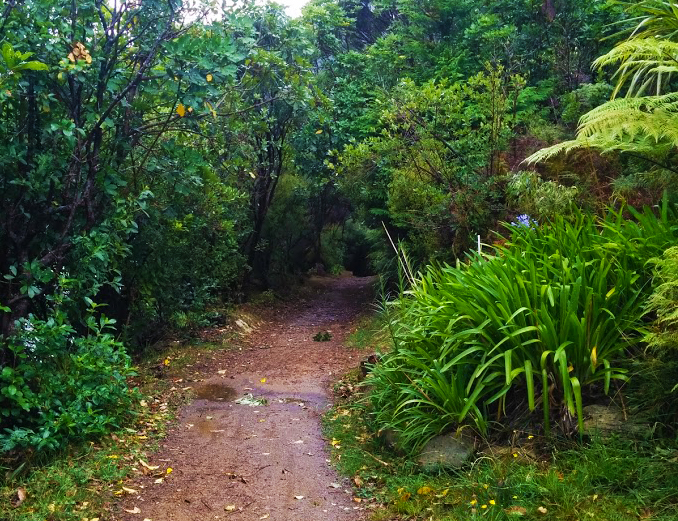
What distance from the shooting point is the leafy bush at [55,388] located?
4867mm

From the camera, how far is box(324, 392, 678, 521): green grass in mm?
3686

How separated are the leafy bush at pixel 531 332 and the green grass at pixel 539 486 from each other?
0.26 m

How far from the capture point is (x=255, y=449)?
5.82 m

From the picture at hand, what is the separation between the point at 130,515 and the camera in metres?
4.51

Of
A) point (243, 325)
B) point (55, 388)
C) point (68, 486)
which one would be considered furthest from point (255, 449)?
point (243, 325)

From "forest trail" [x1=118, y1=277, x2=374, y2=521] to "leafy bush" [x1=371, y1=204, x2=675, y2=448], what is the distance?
866 millimetres

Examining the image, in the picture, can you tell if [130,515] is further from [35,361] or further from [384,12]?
[384,12]

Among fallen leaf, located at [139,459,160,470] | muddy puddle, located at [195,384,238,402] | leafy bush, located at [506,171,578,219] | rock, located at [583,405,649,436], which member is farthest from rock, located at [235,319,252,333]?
rock, located at [583,405,649,436]

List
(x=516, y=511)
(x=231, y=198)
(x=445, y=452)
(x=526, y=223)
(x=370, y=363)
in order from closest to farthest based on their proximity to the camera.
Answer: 1. (x=516, y=511)
2. (x=445, y=452)
3. (x=526, y=223)
4. (x=370, y=363)
5. (x=231, y=198)

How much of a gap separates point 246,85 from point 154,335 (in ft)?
14.1

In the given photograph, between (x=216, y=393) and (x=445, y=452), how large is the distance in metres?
3.96

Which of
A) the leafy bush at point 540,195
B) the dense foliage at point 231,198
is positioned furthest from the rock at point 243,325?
the leafy bush at point 540,195

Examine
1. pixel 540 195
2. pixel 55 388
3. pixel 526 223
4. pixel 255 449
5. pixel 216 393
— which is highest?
pixel 540 195

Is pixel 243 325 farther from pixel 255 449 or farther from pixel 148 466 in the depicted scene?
pixel 148 466
